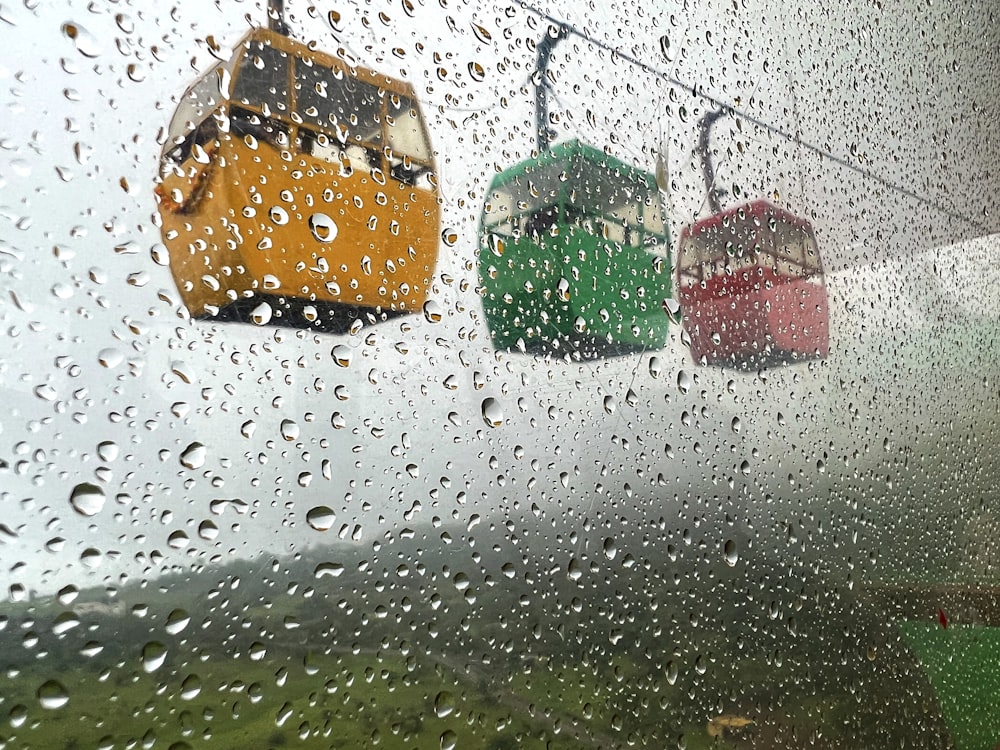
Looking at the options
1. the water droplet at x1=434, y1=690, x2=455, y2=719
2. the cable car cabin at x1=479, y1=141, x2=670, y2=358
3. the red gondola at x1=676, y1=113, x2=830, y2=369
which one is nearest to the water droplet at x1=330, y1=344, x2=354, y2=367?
the cable car cabin at x1=479, y1=141, x2=670, y2=358

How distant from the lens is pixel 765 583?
64 centimetres

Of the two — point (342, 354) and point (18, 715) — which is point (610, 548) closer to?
point (342, 354)

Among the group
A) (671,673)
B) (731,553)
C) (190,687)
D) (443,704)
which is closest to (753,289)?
(731,553)

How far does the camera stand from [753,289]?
69 cm

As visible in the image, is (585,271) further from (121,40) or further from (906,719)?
(906,719)

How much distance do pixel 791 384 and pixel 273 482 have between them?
1.71ft

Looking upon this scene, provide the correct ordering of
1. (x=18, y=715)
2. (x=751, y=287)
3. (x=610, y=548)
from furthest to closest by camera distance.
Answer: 1. (x=751, y=287)
2. (x=610, y=548)
3. (x=18, y=715)

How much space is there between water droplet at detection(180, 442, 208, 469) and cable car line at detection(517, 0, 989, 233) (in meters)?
0.40

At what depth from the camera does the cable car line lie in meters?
0.56

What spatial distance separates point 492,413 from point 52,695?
0.28 meters

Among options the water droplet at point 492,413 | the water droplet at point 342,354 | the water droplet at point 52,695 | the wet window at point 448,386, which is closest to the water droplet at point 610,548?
the wet window at point 448,386

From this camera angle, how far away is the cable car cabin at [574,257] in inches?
19.6

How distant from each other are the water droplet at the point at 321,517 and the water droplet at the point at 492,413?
13cm

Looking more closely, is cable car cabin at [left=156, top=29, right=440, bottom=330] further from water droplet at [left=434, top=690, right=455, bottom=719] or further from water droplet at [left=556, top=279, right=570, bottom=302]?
water droplet at [left=434, top=690, right=455, bottom=719]
